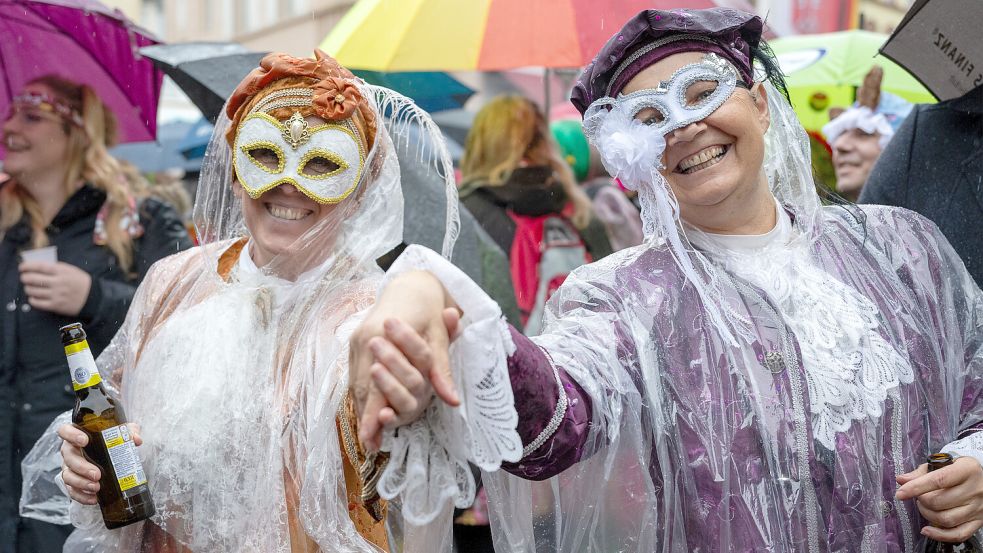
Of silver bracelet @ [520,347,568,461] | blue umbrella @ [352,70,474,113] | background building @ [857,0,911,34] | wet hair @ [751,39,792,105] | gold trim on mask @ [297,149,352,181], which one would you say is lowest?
silver bracelet @ [520,347,568,461]

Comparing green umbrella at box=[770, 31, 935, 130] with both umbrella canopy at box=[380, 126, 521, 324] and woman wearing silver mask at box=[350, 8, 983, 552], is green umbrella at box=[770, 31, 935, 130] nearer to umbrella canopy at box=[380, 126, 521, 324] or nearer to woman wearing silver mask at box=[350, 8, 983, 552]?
umbrella canopy at box=[380, 126, 521, 324]

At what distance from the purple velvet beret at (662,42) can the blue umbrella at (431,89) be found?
2788 mm

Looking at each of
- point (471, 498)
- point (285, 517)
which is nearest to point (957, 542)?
point (471, 498)

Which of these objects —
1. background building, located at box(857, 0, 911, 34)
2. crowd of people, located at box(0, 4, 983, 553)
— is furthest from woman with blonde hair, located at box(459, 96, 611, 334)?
background building, located at box(857, 0, 911, 34)

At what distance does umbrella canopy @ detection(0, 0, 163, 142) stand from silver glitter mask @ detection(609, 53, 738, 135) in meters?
2.32

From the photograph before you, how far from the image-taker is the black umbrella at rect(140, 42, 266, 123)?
3667 mm

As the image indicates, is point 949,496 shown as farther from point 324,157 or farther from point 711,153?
point 324,157

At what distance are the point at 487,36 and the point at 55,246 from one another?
182cm

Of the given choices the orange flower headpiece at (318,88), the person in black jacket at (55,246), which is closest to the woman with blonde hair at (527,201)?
the person in black jacket at (55,246)

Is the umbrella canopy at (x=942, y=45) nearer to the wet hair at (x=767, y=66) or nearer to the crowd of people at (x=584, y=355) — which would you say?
the crowd of people at (x=584, y=355)

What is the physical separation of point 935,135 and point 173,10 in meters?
25.4

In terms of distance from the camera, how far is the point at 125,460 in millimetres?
2277

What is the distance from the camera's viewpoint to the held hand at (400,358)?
149 cm

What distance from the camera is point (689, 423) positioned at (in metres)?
1.98
